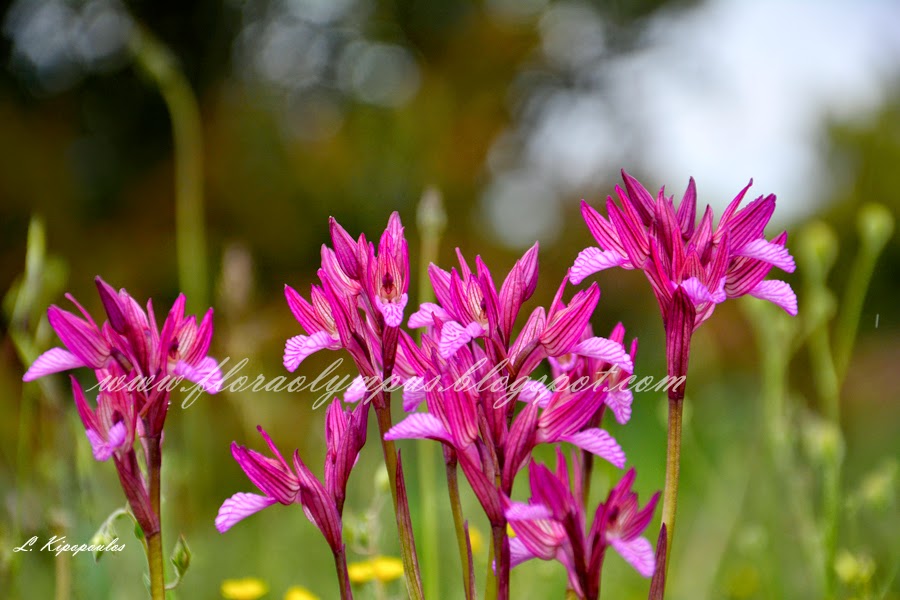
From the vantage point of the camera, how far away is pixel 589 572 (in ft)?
2.00

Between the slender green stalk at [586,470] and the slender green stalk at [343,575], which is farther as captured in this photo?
the slender green stalk at [586,470]

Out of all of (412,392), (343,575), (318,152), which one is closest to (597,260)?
(412,392)

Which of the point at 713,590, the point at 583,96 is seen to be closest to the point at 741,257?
the point at 713,590

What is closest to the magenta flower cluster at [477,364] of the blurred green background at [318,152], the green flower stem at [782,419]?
the green flower stem at [782,419]

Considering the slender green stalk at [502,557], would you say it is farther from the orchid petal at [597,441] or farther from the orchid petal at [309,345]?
the orchid petal at [309,345]

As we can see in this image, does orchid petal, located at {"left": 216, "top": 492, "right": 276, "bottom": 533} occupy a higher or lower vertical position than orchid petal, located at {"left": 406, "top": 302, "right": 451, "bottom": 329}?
lower

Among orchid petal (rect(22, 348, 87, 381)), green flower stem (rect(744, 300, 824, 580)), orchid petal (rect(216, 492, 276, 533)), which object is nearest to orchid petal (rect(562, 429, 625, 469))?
orchid petal (rect(216, 492, 276, 533))

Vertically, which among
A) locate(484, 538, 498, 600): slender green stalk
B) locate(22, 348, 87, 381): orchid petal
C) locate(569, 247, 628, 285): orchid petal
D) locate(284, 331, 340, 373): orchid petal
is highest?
locate(569, 247, 628, 285): orchid petal

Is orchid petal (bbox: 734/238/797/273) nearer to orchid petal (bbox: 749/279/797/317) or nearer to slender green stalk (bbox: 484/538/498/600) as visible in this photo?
orchid petal (bbox: 749/279/797/317)

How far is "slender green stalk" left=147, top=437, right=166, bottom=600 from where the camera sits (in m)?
0.66

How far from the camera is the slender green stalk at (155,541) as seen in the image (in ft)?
2.15

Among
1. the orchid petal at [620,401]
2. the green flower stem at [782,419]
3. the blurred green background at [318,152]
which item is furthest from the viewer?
the blurred green background at [318,152]

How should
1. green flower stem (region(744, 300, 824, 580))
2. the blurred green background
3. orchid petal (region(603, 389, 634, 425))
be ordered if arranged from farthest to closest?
1. the blurred green background
2. green flower stem (region(744, 300, 824, 580))
3. orchid petal (region(603, 389, 634, 425))

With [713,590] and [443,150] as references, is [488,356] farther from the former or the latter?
[443,150]
